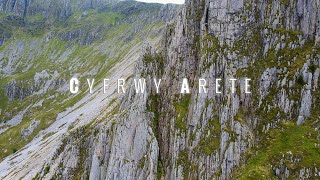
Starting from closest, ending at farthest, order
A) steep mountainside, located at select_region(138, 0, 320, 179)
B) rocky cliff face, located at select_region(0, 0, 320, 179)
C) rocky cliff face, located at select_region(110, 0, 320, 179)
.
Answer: steep mountainside, located at select_region(138, 0, 320, 179), rocky cliff face, located at select_region(110, 0, 320, 179), rocky cliff face, located at select_region(0, 0, 320, 179)

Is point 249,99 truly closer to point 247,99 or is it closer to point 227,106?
point 247,99

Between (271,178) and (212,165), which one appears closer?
(271,178)

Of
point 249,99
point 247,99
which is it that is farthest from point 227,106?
point 249,99

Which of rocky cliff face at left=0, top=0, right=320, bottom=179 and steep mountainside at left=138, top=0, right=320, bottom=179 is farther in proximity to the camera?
rocky cliff face at left=0, top=0, right=320, bottom=179

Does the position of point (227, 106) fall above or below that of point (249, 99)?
below

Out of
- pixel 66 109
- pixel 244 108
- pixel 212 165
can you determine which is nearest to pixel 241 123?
pixel 244 108

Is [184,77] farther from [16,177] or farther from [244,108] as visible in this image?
[16,177]

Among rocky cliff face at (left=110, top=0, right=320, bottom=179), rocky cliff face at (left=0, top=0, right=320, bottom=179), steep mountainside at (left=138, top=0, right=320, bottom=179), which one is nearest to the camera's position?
steep mountainside at (left=138, top=0, right=320, bottom=179)

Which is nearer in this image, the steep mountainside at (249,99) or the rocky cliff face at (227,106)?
the steep mountainside at (249,99)
